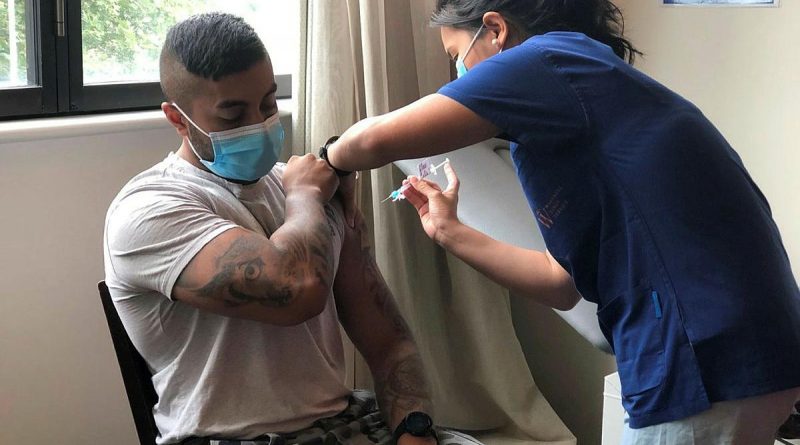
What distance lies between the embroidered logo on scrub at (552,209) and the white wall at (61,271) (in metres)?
1.12

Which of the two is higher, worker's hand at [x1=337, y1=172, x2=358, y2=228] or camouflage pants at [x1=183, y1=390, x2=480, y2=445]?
worker's hand at [x1=337, y1=172, x2=358, y2=228]

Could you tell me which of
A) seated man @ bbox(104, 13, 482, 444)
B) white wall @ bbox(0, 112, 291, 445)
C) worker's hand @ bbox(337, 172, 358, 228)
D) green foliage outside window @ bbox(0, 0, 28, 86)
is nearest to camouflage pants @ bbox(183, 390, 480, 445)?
seated man @ bbox(104, 13, 482, 444)

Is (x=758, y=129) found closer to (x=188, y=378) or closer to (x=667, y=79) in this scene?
(x=667, y=79)

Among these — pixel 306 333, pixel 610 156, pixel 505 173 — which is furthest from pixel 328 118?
pixel 610 156

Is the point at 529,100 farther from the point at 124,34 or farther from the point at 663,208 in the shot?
the point at 124,34

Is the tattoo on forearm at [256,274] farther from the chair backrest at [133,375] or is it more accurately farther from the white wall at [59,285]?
the white wall at [59,285]

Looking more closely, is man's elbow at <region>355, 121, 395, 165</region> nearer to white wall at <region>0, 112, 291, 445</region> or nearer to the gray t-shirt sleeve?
the gray t-shirt sleeve

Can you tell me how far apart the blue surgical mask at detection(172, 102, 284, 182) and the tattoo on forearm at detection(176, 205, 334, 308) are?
17cm

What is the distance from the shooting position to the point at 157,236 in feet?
4.51

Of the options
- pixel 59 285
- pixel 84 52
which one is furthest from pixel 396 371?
pixel 84 52

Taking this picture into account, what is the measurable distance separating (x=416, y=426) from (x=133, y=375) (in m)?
0.51

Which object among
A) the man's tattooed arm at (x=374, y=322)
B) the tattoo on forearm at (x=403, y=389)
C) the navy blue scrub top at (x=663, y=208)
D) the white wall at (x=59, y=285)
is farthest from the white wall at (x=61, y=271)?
the navy blue scrub top at (x=663, y=208)

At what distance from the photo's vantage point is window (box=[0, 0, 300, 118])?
6.56 ft

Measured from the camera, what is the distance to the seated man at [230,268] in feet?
4.50
